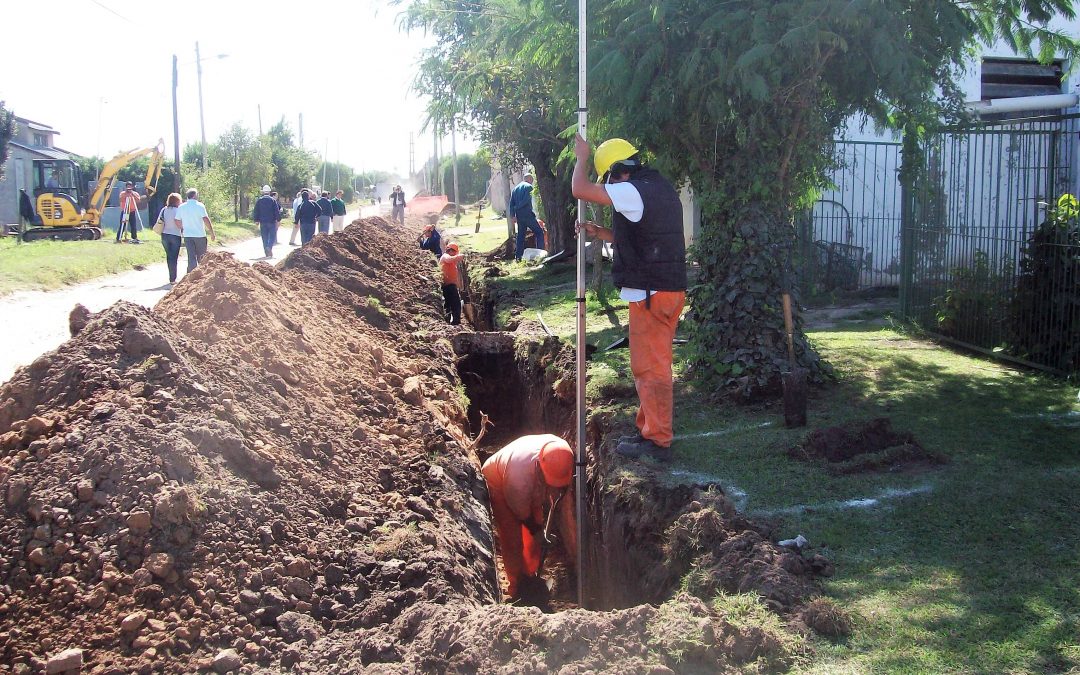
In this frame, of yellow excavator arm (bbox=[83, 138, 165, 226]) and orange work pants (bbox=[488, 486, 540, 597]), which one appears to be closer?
orange work pants (bbox=[488, 486, 540, 597])

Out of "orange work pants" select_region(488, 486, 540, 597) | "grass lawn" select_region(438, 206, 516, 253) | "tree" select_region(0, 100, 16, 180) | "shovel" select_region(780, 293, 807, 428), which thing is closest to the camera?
"shovel" select_region(780, 293, 807, 428)

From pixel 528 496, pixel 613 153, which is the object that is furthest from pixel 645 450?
pixel 613 153

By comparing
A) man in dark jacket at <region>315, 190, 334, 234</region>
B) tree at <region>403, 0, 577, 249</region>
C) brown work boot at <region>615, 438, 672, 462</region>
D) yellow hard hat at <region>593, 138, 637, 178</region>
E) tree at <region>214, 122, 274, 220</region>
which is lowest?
brown work boot at <region>615, 438, 672, 462</region>

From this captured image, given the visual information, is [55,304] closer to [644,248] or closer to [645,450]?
[645,450]

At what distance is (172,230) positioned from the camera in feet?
57.7

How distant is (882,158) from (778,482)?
10489 millimetres

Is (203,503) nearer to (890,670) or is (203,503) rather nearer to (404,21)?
(890,670)

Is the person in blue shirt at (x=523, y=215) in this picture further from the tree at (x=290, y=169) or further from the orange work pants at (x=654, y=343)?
the tree at (x=290, y=169)

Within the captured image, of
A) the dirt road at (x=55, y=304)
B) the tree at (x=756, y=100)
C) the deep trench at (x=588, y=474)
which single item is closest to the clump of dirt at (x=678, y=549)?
the deep trench at (x=588, y=474)

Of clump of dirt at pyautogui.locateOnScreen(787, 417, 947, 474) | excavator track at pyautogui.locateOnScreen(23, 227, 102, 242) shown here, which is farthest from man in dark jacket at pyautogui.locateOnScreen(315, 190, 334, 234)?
clump of dirt at pyautogui.locateOnScreen(787, 417, 947, 474)

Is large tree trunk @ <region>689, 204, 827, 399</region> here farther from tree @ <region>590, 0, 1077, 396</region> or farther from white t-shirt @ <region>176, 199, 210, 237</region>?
white t-shirt @ <region>176, 199, 210, 237</region>

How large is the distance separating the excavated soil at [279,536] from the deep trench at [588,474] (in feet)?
0.11

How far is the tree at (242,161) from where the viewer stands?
49.2 m

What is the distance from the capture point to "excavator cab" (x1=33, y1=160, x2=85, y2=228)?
3064 cm
